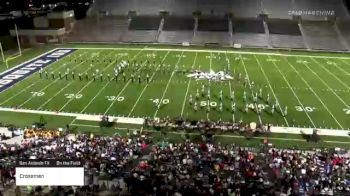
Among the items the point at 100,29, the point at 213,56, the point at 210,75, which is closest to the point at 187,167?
the point at 210,75

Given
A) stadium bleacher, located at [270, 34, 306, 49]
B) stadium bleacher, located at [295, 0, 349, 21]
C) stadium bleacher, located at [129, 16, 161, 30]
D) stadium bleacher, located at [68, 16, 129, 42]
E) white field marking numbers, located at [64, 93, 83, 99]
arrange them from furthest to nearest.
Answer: stadium bleacher, located at [295, 0, 349, 21] < stadium bleacher, located at [129, 16, 161, 30] < stadium bleacher, located at [68, 16, 129, 42] < stadium bleacher, located at [270, 34, 306, 49] < white field marking numbers, located at [64, 93, 83, 99]

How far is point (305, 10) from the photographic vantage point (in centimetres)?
5850

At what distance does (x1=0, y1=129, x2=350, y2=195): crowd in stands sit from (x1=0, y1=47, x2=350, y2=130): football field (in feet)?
20.5

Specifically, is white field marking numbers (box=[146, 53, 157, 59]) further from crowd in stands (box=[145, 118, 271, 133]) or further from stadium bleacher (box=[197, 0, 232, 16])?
stadium bleacher (box=[197, 0, 232, 16])

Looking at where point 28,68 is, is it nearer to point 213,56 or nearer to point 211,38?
point 213,56

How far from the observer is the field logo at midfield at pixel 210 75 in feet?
110

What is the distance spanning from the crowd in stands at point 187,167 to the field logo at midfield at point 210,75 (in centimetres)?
1370

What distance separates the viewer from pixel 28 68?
1454 inches

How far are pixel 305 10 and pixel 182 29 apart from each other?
1708cm

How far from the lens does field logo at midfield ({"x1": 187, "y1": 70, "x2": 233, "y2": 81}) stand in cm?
3350

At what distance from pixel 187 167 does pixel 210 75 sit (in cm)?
1879

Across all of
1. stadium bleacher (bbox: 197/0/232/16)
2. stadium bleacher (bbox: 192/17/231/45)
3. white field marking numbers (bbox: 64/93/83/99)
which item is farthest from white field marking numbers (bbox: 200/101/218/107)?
stadium bleacher (bbox: 197/0/232/16)

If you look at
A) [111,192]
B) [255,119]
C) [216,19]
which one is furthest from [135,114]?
[216,19]
